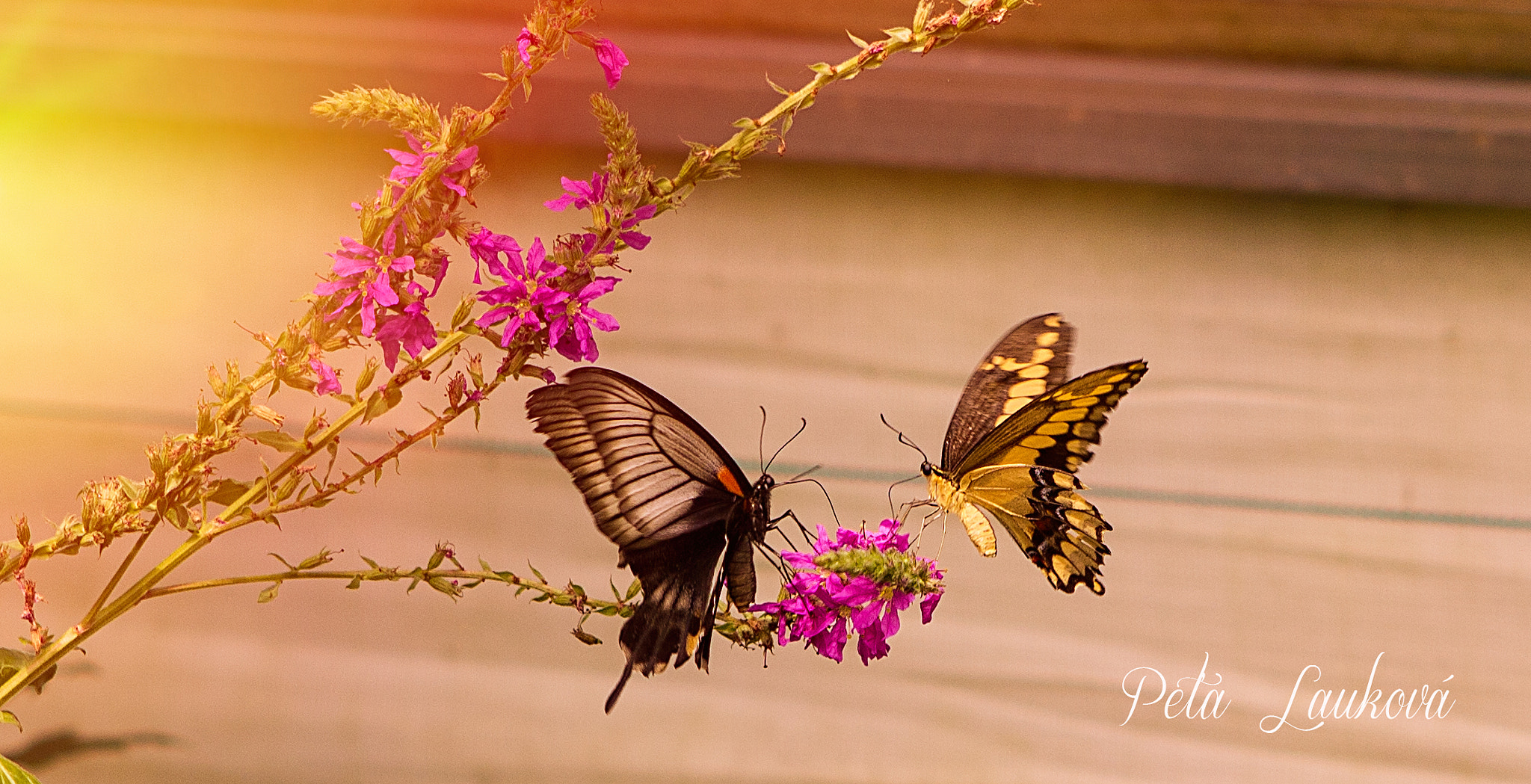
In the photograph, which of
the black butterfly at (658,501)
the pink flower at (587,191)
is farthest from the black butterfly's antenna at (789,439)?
the pink flower at (587,191)

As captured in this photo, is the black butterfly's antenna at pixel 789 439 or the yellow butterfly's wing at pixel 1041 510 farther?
the black butterfly's antenna at pixel 789 439

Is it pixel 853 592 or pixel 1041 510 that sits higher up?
pixel 1041 510

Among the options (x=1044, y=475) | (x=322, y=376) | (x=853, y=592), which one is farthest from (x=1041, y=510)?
(x=322, y=376)

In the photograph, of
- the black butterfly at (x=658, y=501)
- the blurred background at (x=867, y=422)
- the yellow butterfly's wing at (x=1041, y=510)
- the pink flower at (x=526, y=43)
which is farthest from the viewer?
the blurred background at (x=867, y=422)

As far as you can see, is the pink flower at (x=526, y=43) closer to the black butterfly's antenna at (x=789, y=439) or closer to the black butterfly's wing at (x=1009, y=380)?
the black butterfly's wing at (x=1009, y=380)

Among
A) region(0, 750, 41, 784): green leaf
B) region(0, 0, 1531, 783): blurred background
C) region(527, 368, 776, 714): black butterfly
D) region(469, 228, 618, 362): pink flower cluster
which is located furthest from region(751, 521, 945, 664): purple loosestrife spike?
region(0, 0, 1531, 783): blurred background

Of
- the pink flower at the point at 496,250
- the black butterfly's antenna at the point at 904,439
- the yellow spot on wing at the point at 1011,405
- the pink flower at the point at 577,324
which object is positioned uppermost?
the black butterfly's antenna at the point at 904,439

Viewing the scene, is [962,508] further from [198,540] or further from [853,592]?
[198,540]
